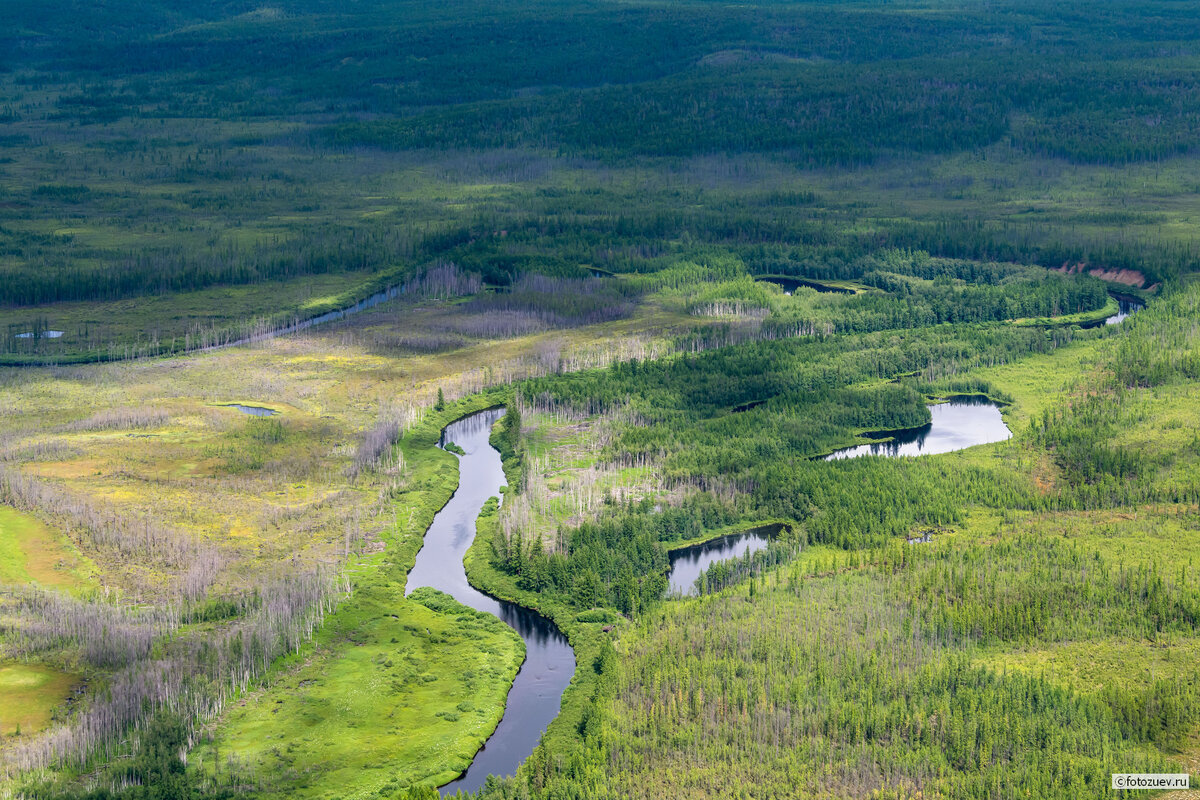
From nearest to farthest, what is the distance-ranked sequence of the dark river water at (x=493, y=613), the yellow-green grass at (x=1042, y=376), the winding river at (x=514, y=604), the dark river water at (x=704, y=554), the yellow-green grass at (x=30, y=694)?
the yellow-green grass at (x=30, y=694)
the dark river water at (x=493, y=613)
the winding river at (x=514, y=604)
the dark river water at (x=704, y=554)
the yellow-green grass at (x=1042, y=376)

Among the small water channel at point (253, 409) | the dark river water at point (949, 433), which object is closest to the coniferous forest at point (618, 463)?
the dark river water at point (949, 433)

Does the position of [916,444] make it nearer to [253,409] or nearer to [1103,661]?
[1103,661]

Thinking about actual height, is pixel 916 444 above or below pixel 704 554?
below

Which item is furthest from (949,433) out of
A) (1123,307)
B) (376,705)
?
(376,705)

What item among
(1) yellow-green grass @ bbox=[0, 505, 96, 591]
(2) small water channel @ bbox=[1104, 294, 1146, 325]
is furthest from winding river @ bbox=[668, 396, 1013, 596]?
(1) yellow-green grass @ bbox=[0, 505, 96, 591]

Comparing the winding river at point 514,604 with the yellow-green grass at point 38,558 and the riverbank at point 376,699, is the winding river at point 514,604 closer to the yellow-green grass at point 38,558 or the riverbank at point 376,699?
the riverbank at point 376,699

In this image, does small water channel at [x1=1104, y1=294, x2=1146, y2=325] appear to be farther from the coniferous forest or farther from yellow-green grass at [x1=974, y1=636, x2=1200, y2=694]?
yellow-green grass at [x1=974, y1=636, x2=1200, y2=694]

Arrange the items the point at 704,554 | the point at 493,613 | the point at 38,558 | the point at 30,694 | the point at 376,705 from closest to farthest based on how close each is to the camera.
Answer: the point at 30,694
the point at 376,705
the point at 493,613
the point at 38,558
the point at 704,554
